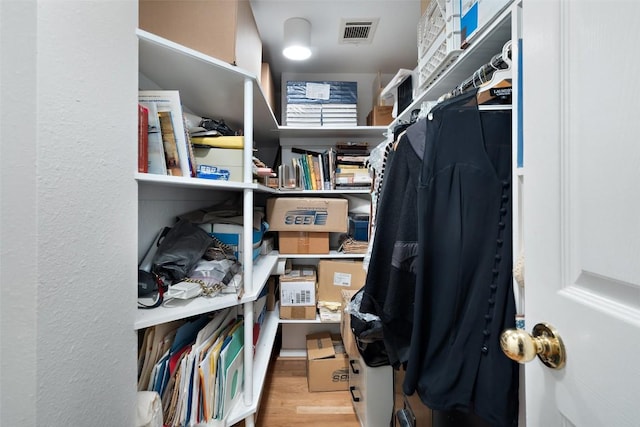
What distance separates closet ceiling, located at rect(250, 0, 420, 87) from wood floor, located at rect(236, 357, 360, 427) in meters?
2.36

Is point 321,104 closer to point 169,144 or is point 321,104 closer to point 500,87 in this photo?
point 169,144

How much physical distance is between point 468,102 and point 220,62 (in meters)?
0.85

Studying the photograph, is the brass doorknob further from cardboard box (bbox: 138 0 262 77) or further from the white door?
cardboard box (bbox: 138 0 262 77)

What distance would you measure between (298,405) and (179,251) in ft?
4.10

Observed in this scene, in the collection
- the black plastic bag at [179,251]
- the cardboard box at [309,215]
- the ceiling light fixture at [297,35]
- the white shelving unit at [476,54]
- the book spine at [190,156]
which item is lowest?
the black plastic bag at [179,251]

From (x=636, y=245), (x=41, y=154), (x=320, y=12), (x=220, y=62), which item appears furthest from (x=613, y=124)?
(x=320, y=12)

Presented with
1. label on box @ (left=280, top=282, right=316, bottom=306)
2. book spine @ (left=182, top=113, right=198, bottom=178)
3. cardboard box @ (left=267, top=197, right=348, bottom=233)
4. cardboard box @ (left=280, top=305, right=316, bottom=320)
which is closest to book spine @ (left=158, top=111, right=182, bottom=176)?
book spine @ (left=182, top=113, right=198, bottom=178)

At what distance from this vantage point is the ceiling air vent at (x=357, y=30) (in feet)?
5.02

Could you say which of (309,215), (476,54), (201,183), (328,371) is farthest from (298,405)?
(476,54)

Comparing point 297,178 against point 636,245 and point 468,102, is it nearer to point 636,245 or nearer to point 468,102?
point 468,102

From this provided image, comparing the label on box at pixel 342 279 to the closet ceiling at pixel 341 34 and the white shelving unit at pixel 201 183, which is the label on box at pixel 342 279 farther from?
the closet ceiling at pixel 341 34

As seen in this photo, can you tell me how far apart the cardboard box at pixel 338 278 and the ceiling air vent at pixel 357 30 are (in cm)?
156

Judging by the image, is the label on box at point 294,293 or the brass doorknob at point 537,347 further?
the label on box at point 294,293

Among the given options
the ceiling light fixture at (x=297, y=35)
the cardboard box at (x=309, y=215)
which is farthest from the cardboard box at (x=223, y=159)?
the ceiling light fixture at (x=297, y=35)
